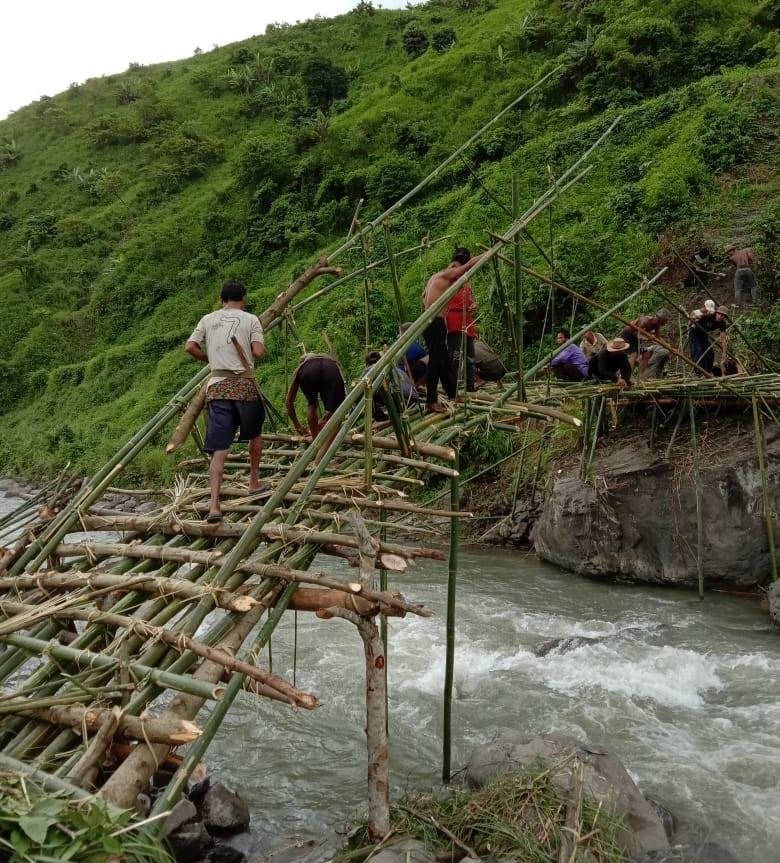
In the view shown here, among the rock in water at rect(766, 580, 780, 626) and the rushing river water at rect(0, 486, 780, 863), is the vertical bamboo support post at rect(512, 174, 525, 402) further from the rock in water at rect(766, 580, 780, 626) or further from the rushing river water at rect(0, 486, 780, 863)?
the rock in water at rect(766, 580, 780, 626)

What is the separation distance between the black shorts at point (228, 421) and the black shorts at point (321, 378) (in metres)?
0.82

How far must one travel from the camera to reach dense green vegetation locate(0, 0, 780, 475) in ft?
44.7

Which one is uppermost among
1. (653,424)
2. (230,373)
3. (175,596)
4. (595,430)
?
(230,373)

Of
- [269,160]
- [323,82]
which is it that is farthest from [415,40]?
[269,160]

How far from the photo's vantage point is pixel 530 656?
702 centimetres

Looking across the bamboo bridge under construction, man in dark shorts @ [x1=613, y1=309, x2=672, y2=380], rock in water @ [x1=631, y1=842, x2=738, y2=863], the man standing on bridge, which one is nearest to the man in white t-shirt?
the bamboo bridge under construction

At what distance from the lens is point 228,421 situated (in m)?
4.23

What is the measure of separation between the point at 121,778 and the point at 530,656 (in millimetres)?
4975

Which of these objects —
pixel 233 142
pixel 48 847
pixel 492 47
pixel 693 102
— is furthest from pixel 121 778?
pixel 233 142

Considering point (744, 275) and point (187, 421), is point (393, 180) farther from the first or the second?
point (187, 421)

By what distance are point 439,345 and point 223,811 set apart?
3.35 metres

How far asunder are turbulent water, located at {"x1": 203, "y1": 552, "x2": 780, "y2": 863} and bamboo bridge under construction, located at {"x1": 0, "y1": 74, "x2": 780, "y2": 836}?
1121 mm

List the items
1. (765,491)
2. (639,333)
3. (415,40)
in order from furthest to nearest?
(415,40), (765,491), (639,333)

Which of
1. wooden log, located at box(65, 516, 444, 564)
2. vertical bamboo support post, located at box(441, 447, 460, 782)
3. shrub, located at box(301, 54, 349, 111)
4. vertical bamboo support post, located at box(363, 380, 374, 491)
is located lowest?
vertical bamboo support post, located at box(441, 447, 460, 782)
